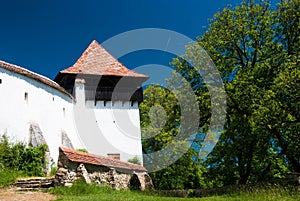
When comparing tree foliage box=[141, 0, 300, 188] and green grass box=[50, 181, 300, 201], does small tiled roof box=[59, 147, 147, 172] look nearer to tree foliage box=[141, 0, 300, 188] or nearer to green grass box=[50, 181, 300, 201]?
green grass box=[50, 181, 300, 201]

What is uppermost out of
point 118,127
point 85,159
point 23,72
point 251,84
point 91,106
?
point 23,72

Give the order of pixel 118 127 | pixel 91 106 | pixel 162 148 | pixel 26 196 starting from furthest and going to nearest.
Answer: pixel 118 127, pixel 91 106, pixel 162 148, pixel 26 196

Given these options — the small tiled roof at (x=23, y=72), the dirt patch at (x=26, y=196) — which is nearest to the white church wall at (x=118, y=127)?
the small tiled roof at (x=23, y=72)

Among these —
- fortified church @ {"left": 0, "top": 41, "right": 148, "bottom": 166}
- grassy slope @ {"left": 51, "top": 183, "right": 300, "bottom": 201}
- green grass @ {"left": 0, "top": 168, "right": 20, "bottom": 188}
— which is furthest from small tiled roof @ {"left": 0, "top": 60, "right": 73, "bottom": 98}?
grassy slope @ {"left": 51, "top": 183, "right": 300, "bottom": 201}

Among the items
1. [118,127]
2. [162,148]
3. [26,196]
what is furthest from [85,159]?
[118,127]

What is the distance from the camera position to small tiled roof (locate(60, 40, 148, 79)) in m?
24.6

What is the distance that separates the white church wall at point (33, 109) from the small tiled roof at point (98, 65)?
2761 mm

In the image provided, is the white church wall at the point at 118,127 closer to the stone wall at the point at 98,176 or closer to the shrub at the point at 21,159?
the shrub at the point at 21,159

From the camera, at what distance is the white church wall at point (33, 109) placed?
1639 cm

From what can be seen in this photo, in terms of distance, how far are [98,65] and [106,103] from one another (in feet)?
9.17

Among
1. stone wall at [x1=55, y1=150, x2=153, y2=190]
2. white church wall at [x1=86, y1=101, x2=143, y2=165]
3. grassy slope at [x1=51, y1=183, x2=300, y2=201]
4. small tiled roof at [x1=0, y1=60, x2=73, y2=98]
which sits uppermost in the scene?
small tiled roof at [x1=0, y1=60, x2=73, y2=98]

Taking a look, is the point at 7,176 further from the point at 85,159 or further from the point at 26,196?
the point at 26,196

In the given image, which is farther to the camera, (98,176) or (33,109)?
(33,109)

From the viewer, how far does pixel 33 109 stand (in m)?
18.3
